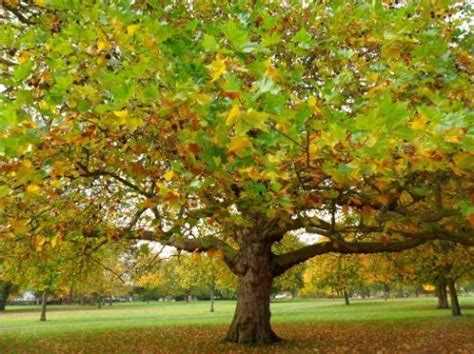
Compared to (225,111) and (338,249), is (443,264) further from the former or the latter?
(225,111)

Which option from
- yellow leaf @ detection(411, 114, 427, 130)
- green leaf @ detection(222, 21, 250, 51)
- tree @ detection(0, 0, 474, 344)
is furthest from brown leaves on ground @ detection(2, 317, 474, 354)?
green leaf @ detection(222, 21, 250, 51)

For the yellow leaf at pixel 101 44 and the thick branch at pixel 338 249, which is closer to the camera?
the yellow leaf at pixel 101 44

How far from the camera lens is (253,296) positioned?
17.3m

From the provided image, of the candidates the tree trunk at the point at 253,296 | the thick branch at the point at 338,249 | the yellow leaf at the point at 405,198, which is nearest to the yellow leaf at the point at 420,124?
the yellow leaf at the point at 405,198

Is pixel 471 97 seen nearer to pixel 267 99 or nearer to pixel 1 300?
pixel 267 99

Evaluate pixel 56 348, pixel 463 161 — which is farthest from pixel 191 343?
pixel 463 161

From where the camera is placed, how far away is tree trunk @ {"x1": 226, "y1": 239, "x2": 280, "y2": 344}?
17203 millimetres

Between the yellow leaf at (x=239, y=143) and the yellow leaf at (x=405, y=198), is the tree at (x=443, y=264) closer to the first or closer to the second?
the yellow leaf at (x=405, y=198)

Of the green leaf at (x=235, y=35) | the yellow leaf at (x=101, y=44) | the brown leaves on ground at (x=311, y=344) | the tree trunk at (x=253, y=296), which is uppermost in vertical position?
the yellow leaf at (x=101, y=44)

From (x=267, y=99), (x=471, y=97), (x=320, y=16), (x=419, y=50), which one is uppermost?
(x=320, y=16)

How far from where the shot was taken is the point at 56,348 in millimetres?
17953

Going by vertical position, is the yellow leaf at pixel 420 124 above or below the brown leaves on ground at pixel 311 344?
above

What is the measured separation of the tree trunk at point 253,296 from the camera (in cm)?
1720

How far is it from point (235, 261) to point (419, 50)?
41.1ft
